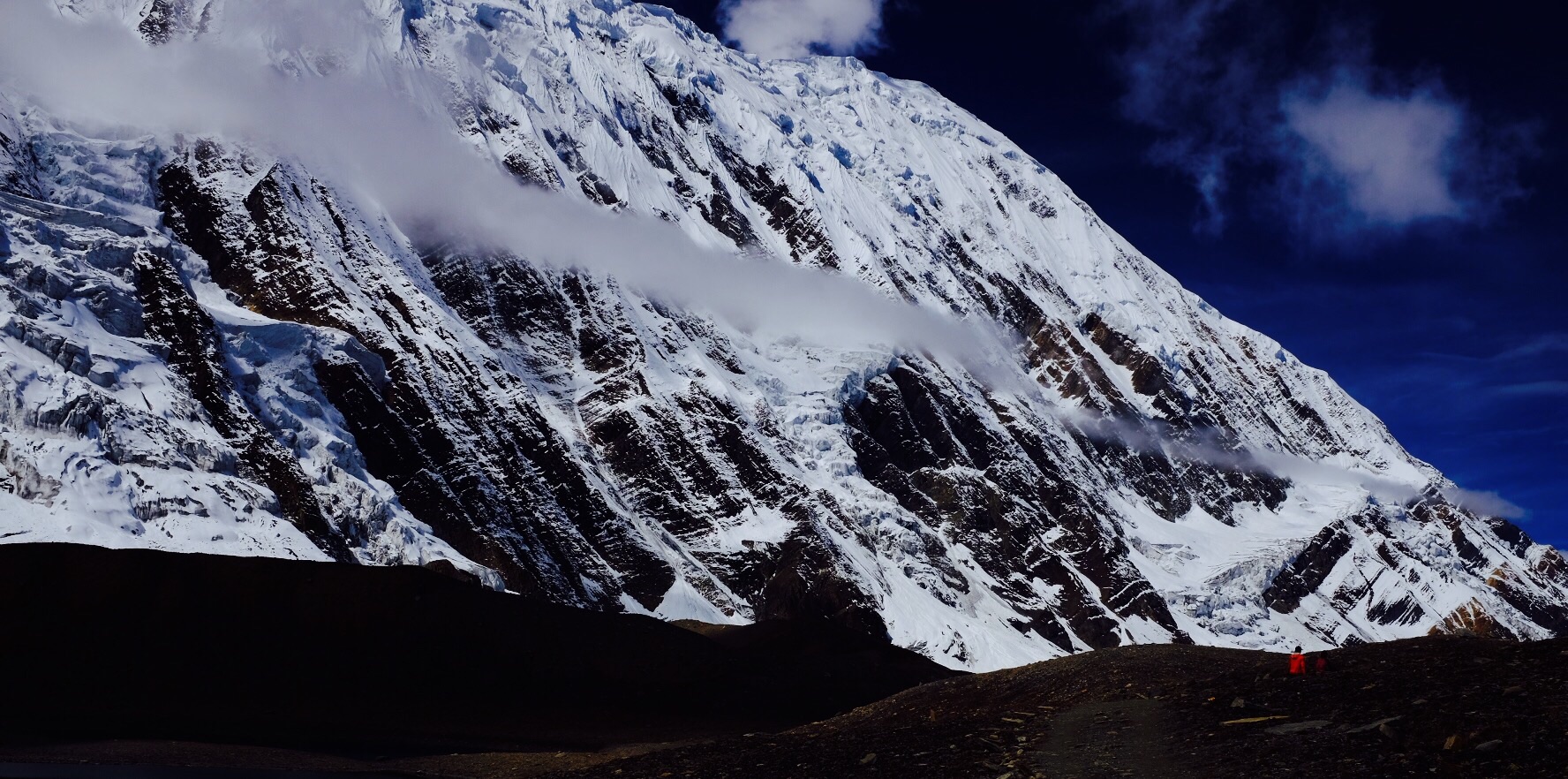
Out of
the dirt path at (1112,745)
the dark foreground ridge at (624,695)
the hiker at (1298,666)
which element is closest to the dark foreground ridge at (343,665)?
the dark foreground ridge at (624,695)

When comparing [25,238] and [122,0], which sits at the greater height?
[122,0]

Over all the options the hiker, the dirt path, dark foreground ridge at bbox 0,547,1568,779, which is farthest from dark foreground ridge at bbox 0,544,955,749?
the hiker

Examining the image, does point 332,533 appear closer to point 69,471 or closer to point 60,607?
point 69,471

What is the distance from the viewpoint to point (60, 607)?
69562 mm

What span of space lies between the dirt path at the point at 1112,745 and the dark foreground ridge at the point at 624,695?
126mm

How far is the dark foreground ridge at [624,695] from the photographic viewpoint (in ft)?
85.8

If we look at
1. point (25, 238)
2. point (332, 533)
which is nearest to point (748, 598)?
point (332, 533)

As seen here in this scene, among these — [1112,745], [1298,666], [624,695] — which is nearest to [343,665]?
[624,695]

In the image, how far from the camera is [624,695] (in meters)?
84.6

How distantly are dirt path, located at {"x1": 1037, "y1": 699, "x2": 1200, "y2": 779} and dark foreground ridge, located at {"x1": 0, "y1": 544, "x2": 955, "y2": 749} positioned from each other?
132 feet

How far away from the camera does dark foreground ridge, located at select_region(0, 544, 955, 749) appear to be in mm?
66562

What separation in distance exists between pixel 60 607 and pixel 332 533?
38.6 meters

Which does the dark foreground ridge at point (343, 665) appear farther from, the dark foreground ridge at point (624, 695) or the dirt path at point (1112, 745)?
the dirt path at point (1112, 745)

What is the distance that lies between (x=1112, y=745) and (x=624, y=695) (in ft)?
193
